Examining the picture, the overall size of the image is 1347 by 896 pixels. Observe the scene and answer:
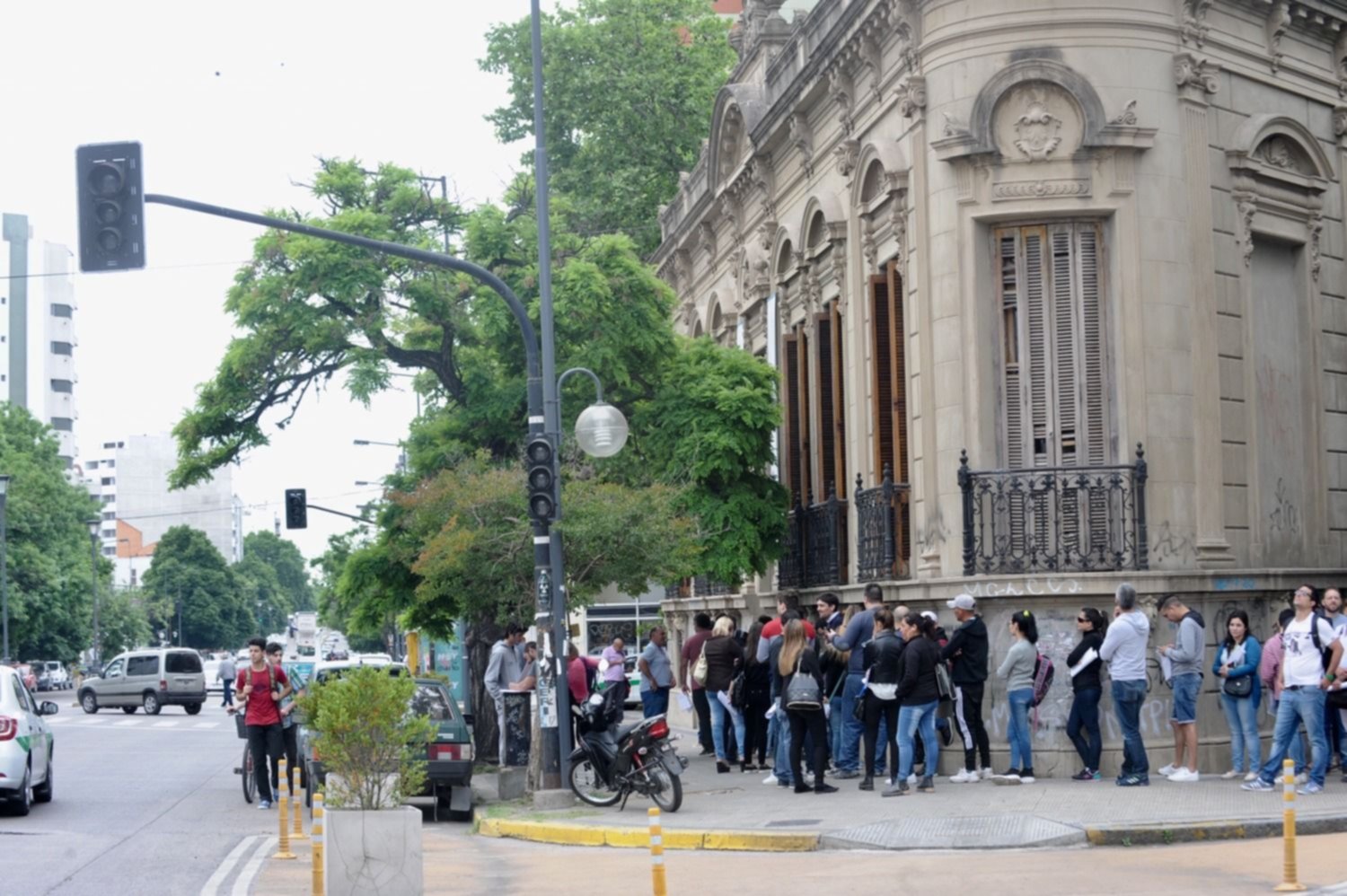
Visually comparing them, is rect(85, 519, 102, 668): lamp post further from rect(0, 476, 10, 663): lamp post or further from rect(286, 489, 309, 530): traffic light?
rect(286, 489, 309, 530): traffic light

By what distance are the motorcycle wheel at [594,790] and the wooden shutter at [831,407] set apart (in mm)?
7320

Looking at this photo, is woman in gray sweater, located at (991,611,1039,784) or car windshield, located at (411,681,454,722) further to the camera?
car windshield, located at (411,681,454,722)

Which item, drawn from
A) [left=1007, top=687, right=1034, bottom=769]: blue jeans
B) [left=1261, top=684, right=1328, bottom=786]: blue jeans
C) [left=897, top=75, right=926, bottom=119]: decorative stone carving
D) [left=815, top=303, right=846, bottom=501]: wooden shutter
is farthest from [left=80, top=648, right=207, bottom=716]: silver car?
[left=1261, top=684, right=1328, bottom=786]: blue jeans

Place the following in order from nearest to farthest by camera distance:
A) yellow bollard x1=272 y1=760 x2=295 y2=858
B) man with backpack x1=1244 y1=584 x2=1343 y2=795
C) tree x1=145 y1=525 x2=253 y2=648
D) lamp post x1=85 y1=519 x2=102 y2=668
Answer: yellow bollard x1=272 y1=760 x2=295 y2=858 < man with backpack x1=1244 y1=584 x2=1343 y2=795 < lamp post x1=85 y1=519 x2=102 y2=668 < tree x1=145 y1=525 x2=253 y2=648

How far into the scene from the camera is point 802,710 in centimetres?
1805

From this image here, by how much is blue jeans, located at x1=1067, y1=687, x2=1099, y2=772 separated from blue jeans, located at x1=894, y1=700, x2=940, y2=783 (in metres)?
1.36

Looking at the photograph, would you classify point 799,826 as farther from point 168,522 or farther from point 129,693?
point 168,522

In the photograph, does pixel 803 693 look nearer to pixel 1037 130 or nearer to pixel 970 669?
pixel 970 669

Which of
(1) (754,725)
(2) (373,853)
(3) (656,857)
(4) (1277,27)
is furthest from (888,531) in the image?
(3) (656,857)

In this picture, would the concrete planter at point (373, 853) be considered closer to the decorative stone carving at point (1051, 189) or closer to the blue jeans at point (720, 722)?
the blue jeans at point (720, 722)

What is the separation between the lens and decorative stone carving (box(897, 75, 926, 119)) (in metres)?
20.2

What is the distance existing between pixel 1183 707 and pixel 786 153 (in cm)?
1226

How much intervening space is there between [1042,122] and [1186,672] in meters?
6.04

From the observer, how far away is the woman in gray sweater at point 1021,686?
1772 cm
